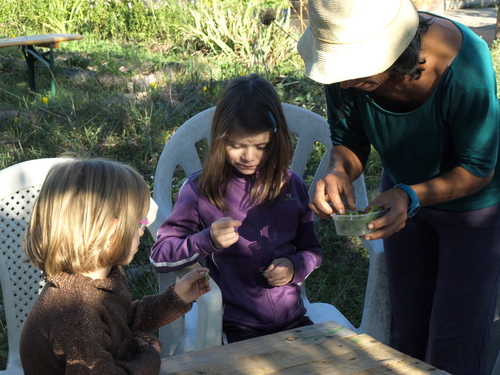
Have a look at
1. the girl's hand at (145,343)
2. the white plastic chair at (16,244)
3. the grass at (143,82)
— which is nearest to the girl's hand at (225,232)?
the girl's hand at (145,343)

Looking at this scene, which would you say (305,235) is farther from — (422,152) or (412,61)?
(412,61)

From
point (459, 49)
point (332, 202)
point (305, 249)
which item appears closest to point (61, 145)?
point (305, 249)

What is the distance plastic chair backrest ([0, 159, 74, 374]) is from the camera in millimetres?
2240

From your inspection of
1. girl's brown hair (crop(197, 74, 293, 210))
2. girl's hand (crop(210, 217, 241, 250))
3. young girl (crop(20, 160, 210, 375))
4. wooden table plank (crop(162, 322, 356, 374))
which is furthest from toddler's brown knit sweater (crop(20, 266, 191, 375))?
girl's brown hair (crop(197, 74, 293, 210))

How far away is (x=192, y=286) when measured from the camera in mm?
1922

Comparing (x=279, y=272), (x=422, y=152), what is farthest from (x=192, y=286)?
(x=422, y=152)

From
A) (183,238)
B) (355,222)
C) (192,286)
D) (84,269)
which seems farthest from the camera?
(183,238)

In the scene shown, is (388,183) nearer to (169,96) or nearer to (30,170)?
(30,170)

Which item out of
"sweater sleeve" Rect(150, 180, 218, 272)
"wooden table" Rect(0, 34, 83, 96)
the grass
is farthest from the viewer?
"wooden table" Rect(0, 34, 83, 96)

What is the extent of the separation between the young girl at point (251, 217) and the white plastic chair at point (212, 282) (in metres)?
0.16

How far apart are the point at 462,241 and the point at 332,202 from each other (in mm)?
490

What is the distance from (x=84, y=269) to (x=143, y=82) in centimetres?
442

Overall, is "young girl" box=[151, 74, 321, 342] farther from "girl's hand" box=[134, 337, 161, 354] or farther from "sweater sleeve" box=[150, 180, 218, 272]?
"girl's hand" box=[134, 337, 161, 354]

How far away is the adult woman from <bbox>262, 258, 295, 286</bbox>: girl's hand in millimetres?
305
